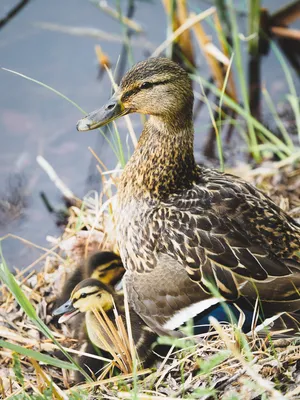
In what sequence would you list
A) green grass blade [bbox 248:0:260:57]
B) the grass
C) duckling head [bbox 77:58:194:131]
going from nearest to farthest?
the grass → duckling head [bbox 77:58:194:131] → green grass blade [bbox 248:0:260:57]

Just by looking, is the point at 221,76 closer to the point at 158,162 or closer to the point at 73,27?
the point at 73,27

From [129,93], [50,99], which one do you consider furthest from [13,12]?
[129,93]

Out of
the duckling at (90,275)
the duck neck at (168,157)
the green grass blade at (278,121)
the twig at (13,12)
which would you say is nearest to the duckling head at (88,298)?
the duckling at (90,275)

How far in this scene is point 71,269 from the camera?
3.27m

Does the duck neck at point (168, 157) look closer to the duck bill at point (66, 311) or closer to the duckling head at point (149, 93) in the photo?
the duckling head at point (149, 93)

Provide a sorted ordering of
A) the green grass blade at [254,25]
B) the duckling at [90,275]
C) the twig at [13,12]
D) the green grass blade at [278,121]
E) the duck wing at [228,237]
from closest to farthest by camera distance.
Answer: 1. the duck wing at [228,237]
2. the duckling at [90,275]
3. the green grass blade at [278,121]
4. the green grass blade at [254,25]
5. the twig at [13,12]

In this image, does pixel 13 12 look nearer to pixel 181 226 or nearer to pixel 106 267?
pixel 106 267

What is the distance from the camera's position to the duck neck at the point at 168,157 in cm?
294

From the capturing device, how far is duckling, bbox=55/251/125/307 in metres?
3.12

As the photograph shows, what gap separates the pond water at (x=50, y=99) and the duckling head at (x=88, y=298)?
1.07m

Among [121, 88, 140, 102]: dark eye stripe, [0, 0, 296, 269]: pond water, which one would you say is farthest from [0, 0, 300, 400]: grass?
[0, 0, 296, 269]: pond water

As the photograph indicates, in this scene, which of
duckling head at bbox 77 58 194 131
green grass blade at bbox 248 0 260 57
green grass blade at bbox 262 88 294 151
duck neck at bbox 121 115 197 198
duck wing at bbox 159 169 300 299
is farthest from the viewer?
green grass blade at bbox 248 0 260 57

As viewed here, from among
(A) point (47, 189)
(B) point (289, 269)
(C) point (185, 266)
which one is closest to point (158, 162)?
(C) point (185, 266)

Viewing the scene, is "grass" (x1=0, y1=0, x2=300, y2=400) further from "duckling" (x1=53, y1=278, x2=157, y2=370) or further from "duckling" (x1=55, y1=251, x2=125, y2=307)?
"duckling" (x1=55, y1=251, x2=125, y2=307)
